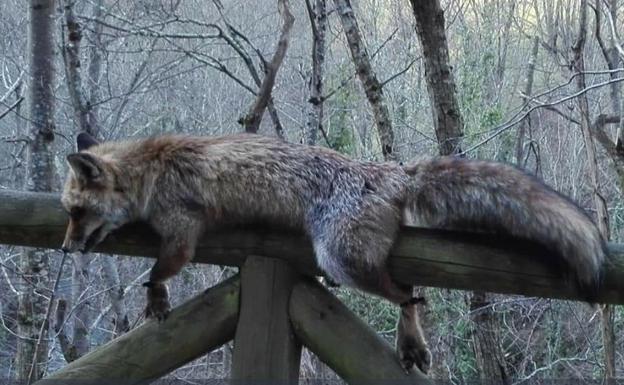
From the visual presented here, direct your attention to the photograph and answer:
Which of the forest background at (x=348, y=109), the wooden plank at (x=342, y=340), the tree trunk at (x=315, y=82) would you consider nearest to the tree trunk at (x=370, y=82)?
the forest background at (x=348, y=109)

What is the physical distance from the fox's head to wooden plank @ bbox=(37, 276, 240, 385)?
468 mm

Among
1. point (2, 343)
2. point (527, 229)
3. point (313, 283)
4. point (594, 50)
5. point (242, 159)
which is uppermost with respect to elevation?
point (594, 50)

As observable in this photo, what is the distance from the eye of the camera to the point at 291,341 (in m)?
2.57

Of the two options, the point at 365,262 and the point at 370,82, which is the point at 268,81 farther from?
the point at 365,262

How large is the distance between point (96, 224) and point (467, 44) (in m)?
7.95

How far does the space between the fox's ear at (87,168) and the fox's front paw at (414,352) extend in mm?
1383

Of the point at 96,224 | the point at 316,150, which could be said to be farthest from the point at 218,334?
the point at 316,150

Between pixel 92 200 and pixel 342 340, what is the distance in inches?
48.2

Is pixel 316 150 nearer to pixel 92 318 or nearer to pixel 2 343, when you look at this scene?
pixel 92 318

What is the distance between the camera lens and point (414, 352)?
2758 millimetres

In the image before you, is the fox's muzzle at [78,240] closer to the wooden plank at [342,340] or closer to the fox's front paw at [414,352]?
the wooden plank at [342,340]

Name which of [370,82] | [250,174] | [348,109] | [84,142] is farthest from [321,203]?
[348,109]

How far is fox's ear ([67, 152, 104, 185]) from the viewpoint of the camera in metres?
3.18

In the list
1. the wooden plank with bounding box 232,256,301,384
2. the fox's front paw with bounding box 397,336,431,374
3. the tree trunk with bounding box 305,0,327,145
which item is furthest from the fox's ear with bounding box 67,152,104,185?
the tree trunk with bounding box 305,0,327,145
